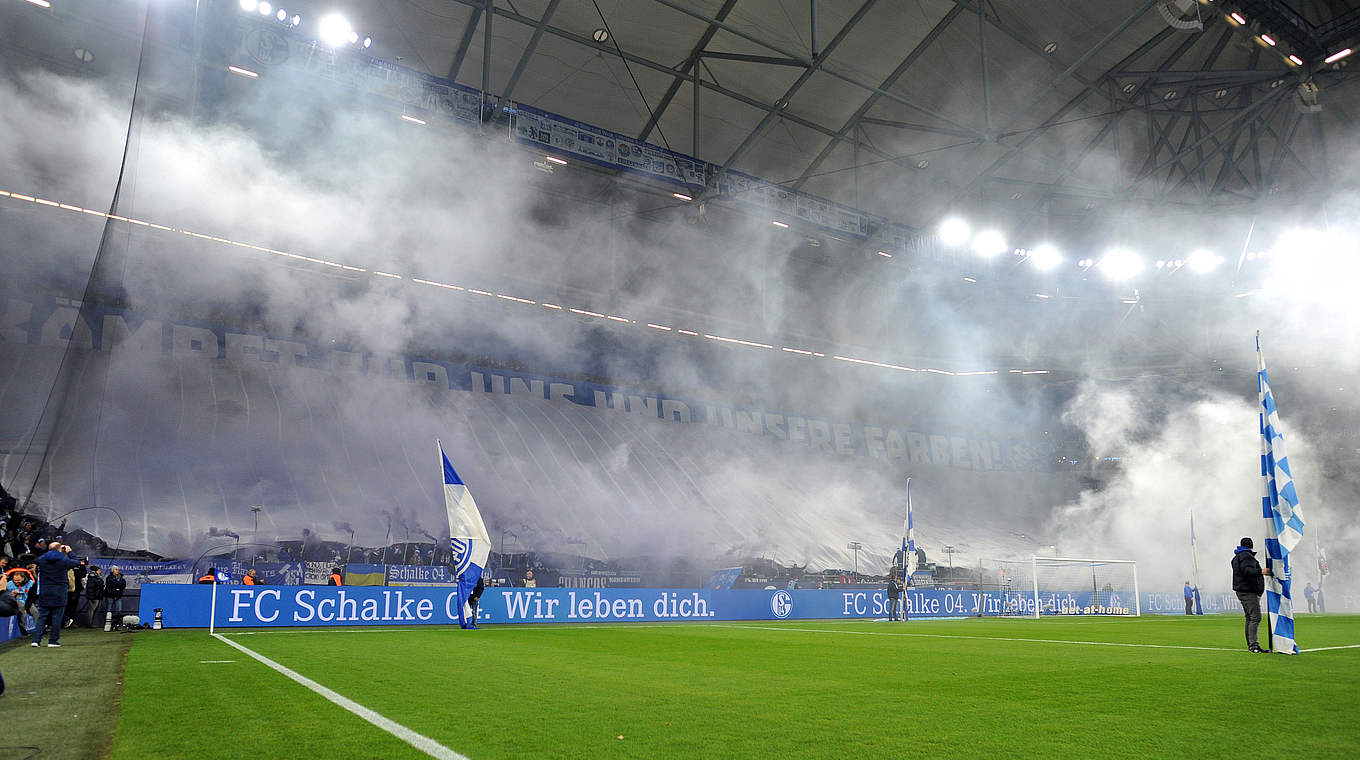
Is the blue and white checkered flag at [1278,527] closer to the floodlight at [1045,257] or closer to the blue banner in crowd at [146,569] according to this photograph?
the blue banner in crowd at [146,569]

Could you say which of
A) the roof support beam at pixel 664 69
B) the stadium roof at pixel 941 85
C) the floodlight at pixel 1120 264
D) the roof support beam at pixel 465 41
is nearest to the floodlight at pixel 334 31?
the stadium roof at pixel 941 85

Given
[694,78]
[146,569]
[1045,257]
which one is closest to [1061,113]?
[1045,257]

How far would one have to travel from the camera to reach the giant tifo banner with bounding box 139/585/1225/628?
1393cm

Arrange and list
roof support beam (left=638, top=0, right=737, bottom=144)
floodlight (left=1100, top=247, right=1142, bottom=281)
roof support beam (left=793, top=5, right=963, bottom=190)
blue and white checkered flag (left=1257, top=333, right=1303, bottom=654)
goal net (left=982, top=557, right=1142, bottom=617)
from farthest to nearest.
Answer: floodlight (left=1100, top=247, right=1142, bottom=281) → goal net (left=982, top=557, right=1142, bottom=617) → roof support beam (left=793, top=5, right=963, bottom=190) → roof support beam (left=638, top=0, right=737, bottom=144) → blue and white checkered flag (left=1257, top=333, right=1303, bottom=654)

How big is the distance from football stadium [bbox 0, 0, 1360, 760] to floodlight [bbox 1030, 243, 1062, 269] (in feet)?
0.34

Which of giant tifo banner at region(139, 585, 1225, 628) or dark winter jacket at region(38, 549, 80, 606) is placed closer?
dark winter jacket at region(38, 549, 80, 606)

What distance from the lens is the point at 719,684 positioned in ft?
19.6

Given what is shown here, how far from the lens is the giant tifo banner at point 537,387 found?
20.7m

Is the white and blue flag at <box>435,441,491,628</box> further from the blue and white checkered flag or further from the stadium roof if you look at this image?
the blue and white checkered flag

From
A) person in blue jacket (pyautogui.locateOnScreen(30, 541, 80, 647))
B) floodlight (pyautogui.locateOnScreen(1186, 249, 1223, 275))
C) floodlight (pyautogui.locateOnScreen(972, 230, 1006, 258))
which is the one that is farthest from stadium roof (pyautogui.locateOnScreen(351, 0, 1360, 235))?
person in blue jacket (pyautogui.locateOnScreen(30, 541, 80, 647))

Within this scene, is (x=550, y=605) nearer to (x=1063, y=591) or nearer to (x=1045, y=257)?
(x=1063, y=591)

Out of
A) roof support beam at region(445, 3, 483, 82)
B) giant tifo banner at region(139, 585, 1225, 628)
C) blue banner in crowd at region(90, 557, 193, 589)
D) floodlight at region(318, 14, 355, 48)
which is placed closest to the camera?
giant tifo banner at region(139, 585, 1225, 628)

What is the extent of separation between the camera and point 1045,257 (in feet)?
88.0

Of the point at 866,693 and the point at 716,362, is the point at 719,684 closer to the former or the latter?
the point at 866,693
